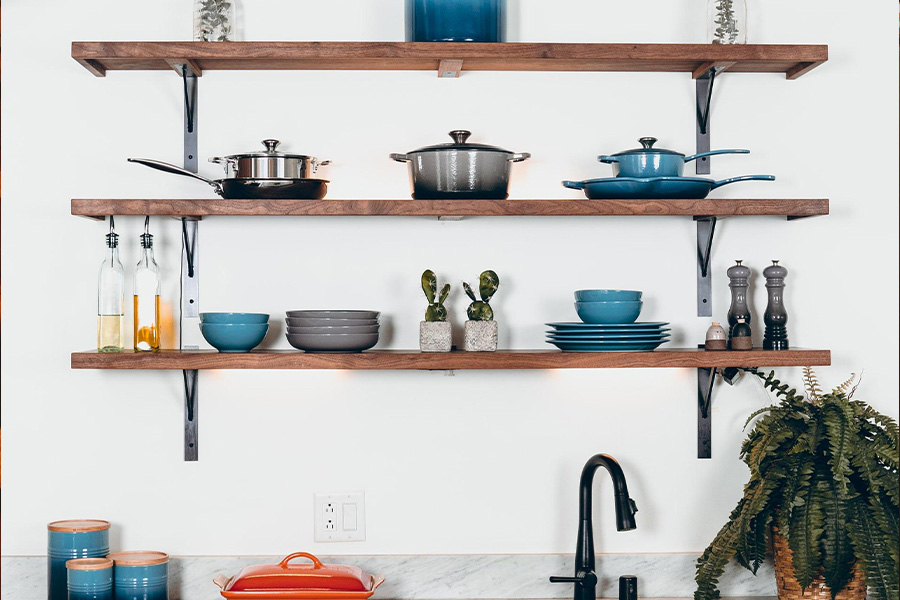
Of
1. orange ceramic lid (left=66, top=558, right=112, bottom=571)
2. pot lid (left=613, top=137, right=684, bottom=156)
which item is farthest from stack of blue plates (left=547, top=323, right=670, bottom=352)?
orange ceramic lid (left=66, top=558, right=112, bottom=571)

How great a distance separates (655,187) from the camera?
191 cm

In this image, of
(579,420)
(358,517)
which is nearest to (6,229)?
(358,517)

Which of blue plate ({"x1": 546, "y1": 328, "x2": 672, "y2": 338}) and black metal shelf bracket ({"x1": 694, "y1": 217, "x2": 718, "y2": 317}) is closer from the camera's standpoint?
blue plate ({"x1": 546, "y1": 328, "x2": 672, "y2": 338})

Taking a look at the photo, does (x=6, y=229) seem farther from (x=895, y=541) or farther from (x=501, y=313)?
(x=895, y=541)

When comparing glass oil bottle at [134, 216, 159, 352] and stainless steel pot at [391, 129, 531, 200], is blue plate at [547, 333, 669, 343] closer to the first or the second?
stainless steel pot at [391, 129, 531, 200]

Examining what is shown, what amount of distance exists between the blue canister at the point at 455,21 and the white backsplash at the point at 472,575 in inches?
45.0

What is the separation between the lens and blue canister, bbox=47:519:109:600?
1930 millimetres

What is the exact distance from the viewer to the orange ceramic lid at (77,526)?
6.36 feet

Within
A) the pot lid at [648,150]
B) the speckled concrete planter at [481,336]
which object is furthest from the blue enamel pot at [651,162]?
the speckled concrete planter at [481,336]

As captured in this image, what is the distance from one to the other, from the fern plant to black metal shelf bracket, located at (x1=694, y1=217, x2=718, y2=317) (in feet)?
1.04

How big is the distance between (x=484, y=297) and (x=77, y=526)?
997 mm

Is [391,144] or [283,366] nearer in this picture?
[283,366]

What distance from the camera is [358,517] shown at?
2.06 meters

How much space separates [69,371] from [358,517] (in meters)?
0.73
